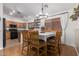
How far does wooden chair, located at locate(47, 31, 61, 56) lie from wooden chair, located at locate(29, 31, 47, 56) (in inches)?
3.7

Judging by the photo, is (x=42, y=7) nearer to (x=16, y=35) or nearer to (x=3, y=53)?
(x=16, y=35)

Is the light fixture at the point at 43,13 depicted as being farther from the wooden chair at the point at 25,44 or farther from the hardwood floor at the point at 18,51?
the hardwood floor at the point at 18,51

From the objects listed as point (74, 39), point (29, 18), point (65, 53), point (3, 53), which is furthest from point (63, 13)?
point (3, 53)

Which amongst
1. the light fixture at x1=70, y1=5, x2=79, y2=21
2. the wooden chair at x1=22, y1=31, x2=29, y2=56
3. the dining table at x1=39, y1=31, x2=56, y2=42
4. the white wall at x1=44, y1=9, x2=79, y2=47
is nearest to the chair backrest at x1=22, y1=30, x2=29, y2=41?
the wooden chair at x1=22, y1=31, x2=29, y2=56

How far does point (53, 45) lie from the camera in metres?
1.77

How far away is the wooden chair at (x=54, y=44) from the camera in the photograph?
66.1 inches

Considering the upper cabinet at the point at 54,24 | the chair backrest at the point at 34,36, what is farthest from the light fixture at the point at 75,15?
the chair backrest at the point at 34,36

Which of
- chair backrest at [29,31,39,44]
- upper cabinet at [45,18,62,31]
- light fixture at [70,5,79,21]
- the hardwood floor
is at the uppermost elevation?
light fixture at [70,5,79,21]

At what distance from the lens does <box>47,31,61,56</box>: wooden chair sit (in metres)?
1.68

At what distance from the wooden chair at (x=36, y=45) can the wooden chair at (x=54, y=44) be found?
0.09m

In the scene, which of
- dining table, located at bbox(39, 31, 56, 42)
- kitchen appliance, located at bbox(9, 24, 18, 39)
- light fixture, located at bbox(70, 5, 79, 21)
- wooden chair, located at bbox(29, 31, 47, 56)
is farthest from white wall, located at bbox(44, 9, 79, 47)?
kitchen appliance, located at bbox(9, 24, 18, 39)

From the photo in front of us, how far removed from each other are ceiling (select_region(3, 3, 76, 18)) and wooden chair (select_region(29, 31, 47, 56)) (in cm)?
36

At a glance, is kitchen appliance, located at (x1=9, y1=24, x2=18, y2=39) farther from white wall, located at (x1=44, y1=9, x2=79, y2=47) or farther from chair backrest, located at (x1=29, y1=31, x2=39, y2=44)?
white wall, located at (x1=44, y1=9, x2=79, y2=47)

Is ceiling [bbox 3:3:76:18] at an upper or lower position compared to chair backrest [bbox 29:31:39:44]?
upper
